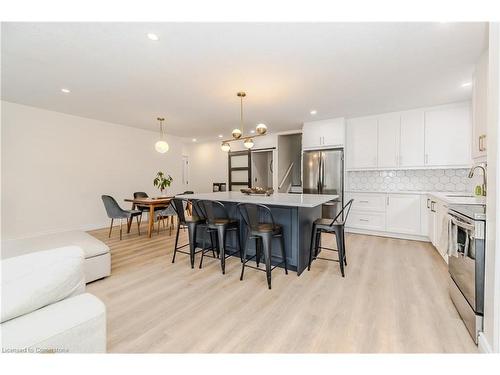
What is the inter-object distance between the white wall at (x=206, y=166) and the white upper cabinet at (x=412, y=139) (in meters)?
4.70

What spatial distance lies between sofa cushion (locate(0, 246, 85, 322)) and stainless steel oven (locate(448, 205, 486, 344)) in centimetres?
245

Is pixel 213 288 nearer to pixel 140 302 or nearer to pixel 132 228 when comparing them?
pixel 140 302

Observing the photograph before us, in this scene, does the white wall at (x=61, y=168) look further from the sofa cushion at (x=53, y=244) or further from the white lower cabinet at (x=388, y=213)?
the white lower cabinet at (x=388, y=213)

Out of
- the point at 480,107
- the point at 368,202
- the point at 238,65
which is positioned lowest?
the point at 368,202

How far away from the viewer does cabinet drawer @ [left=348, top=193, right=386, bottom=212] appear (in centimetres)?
445

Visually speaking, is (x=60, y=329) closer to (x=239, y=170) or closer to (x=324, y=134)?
(x=324, y=134)

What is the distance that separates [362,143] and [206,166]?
4869 millimetres

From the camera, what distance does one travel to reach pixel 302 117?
4.80 metres

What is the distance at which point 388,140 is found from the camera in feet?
14.7

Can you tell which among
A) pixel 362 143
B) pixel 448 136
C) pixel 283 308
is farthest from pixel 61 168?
pixel 448 136

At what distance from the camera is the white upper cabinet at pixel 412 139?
4176 mm

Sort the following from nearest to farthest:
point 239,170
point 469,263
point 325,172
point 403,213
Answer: point 469,263
point 403,213
point 325,172
point 239,170

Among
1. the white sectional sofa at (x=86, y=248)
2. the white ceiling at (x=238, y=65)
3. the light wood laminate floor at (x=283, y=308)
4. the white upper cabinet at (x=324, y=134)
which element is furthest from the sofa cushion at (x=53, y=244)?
the white upper cabinet at (x=324, y=134)

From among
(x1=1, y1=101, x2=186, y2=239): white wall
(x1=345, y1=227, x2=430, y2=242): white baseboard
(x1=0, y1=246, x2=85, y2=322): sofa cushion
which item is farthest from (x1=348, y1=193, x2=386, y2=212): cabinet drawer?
(x1=1, y1=101, x2=186, y2=239): white wall
